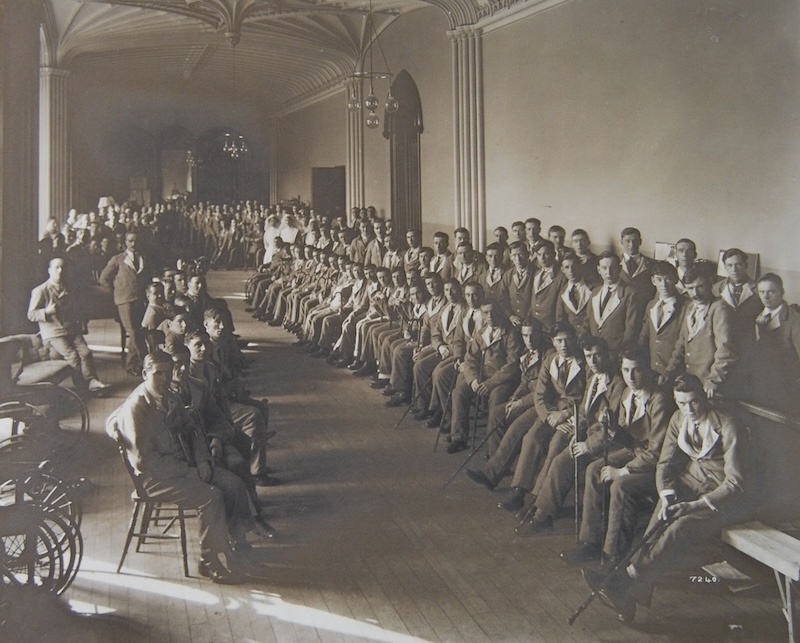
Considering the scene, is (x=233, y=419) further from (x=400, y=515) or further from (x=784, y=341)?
(x=784, y=341)

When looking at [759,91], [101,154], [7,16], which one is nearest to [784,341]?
[759,91]

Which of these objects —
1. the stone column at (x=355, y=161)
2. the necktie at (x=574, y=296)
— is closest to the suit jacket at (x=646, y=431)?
the necktie at (x=574, y=296)

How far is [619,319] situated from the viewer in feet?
22.1

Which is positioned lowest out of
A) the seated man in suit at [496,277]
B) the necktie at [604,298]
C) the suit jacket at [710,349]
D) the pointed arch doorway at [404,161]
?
the suit jacket at [710,349]

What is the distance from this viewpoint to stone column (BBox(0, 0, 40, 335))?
5.68m

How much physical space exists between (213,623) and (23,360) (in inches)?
120

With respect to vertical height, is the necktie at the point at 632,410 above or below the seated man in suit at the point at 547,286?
below

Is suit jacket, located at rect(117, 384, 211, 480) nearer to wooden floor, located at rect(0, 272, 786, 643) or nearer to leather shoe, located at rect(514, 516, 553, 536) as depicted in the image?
wooden floor, located at rect(0, 272, 786, 643)

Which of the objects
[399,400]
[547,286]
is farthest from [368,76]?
[399,400]

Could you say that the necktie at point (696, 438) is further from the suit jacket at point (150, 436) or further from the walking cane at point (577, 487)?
the suit jacket at point (150, 436)

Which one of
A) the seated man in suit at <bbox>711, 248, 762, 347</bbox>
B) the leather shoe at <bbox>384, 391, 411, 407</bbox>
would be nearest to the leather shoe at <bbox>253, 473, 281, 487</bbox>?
the leather shoe at <bbox>384, 391, 411, 407</bbox>

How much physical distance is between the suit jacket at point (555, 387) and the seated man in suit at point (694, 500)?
1220mm

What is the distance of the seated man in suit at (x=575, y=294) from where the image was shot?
24.0 ft

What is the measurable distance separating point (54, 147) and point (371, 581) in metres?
13.7
